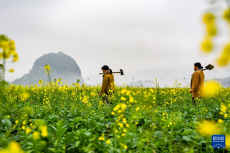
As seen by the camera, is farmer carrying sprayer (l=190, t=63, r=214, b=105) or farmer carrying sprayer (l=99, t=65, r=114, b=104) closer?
farmer carrying sprayer (l=190, t=63, r=214, b=105)

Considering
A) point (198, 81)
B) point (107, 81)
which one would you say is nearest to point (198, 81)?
point (198, 81)

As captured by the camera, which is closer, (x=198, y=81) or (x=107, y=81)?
(x=198, y=81)

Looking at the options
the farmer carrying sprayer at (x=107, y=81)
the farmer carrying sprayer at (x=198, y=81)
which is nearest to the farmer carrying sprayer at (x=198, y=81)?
the farmer carrying sprayer at (x=198, y=81)

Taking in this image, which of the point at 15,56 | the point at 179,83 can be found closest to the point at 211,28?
the point at 15,56

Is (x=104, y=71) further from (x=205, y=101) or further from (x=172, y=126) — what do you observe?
(x=172, y=126)

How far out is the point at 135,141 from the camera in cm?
287

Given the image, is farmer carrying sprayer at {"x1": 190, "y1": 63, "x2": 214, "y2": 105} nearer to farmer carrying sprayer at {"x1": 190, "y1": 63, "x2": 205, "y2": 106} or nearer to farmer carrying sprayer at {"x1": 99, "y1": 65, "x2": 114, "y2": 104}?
farmer carrying sprayer at {"x1": 190, "y1": 63, "x2": 205, "y2": 106}

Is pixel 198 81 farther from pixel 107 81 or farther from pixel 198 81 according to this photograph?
pixel 107 81

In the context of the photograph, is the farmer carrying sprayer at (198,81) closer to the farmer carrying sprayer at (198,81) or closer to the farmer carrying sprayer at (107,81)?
the farmer carrying sprayer at (198,81)

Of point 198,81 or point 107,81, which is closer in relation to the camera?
point 198,81

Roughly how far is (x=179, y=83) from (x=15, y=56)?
8.50 m

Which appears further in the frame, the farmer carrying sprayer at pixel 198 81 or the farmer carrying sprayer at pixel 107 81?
the farmer carrying sprayer at pixel 107 81

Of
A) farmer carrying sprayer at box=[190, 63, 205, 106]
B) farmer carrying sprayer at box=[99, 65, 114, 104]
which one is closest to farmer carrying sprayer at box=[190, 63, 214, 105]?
farmer carrying sprayer at box=[190, 63, 205, 106]

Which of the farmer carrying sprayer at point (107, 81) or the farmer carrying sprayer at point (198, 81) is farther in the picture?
the farmer carrying sprayer at point (107, 81)
